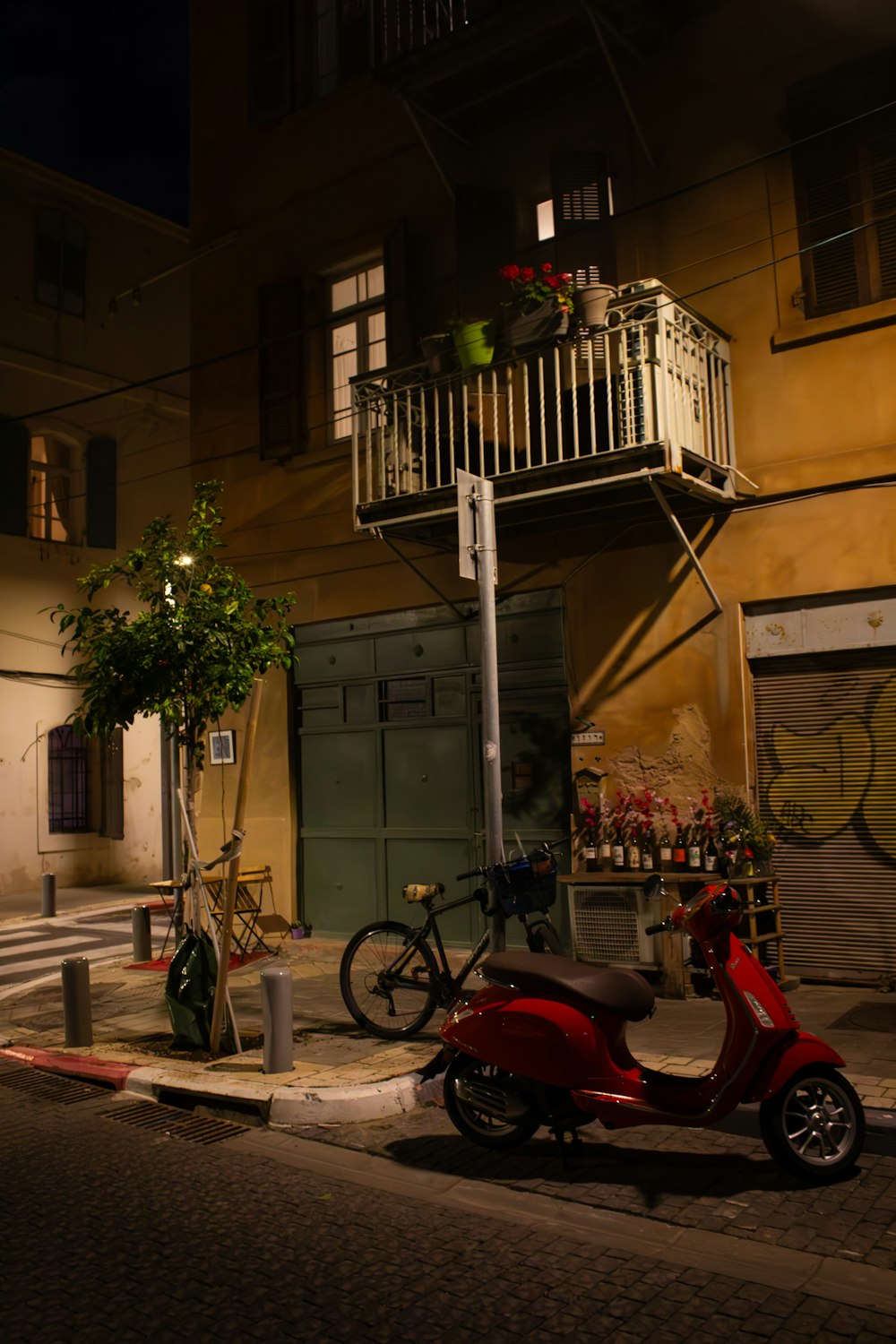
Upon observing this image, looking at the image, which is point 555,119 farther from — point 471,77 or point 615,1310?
point 615,1310

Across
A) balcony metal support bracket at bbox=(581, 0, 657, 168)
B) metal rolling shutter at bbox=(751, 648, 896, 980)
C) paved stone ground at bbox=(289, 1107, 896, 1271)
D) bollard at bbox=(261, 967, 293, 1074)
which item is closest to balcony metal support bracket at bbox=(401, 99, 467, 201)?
balcony metal support bracket at bbox=(581, 0, 657, 168)

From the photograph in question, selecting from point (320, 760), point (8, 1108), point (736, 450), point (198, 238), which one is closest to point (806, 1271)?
point (8, 1108)

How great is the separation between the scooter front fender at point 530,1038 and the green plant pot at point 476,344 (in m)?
6.39

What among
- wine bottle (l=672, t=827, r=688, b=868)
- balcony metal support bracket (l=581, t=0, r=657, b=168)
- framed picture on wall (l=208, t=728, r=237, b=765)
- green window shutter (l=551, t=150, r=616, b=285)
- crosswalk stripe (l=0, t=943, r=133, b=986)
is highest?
balcony metal support bracket (l=581, t=0, r=657, b=168)

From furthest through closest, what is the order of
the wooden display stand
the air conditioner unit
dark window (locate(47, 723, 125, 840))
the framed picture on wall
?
dark window (locate(47, 723, 125, 840))
the framed picture on wall
the air conditioner unit
the wooden display stand

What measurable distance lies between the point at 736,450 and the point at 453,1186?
6.70 m

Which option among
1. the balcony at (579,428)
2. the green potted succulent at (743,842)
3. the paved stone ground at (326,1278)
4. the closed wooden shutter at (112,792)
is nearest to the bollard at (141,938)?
the balcony at (579,428)

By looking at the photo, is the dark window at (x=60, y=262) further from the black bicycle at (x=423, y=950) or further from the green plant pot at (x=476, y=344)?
the black bicycle at (x=423, y=950)

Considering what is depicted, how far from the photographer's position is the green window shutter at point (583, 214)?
35.0ft

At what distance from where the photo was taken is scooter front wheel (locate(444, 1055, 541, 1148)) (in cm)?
546

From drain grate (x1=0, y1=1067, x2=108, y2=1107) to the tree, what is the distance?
197 cm

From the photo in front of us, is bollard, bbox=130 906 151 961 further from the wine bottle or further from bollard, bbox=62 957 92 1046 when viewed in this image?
the wine bottle

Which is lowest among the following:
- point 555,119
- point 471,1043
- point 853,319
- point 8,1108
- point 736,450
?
point 8,1108

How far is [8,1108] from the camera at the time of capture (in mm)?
6938
